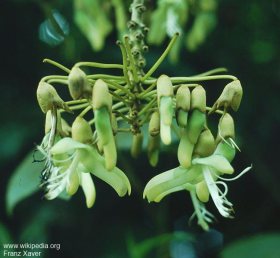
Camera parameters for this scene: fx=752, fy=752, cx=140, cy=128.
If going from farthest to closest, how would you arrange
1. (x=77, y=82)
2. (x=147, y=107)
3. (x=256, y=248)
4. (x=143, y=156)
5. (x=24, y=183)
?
(x=143, y=156), (x=256, y=248), (x=24, y=183), (x=147, y=107), (x=77, y=82)

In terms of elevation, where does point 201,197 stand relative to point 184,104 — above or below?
below

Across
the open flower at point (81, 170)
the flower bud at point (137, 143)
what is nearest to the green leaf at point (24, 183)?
the flower bud at point (137, 143)

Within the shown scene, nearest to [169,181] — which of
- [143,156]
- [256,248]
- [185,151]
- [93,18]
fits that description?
[185,151]

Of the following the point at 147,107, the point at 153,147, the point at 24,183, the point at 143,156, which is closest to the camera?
the point at 147,107

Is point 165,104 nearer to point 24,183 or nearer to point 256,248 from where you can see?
point 24,183

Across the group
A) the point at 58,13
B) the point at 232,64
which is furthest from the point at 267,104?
the point at 58,13

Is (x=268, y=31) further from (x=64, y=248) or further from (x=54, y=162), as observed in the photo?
(x=54, y=162)

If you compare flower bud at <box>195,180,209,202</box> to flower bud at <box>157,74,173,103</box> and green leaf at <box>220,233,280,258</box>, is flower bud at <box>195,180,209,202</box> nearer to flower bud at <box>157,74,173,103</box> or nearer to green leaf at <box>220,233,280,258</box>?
flower bud at <box>157,74,173,103</box>
